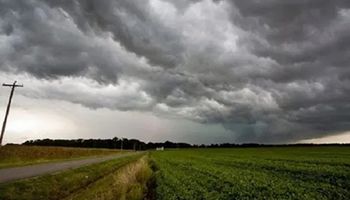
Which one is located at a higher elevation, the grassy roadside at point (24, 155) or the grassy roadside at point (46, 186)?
the grassy roadside at point (24, 155)

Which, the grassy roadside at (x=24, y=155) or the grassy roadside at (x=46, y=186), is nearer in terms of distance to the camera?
the grassy roadside at (x=46, y=186)

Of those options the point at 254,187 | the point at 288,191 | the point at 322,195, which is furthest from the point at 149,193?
the point at 322,195

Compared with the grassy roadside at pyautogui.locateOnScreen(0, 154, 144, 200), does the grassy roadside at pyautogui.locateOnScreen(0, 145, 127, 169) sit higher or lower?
higher

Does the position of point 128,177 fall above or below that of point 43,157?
below

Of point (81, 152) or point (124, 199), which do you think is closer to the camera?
point (124, 199)

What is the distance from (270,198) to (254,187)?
4.14 meters

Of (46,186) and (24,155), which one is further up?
(24,155)

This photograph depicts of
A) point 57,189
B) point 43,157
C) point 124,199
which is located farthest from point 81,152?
point 124,199

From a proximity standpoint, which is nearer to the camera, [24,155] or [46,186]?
[46,186]

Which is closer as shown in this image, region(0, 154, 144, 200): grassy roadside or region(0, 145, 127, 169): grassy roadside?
region(0, 154, 144, 200): grassy roadside

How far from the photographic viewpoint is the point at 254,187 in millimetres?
20438

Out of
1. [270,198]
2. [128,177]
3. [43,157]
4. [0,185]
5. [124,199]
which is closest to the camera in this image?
[270,198]

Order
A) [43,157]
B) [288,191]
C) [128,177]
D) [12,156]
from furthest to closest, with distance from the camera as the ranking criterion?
[43,157] → [12,156] → [128,177] → [288,191]

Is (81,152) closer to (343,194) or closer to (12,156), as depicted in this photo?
(12,156)
